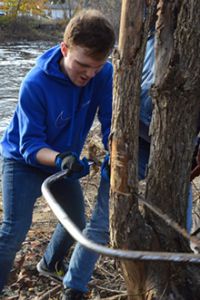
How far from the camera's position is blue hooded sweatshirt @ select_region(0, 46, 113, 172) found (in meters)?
2.99

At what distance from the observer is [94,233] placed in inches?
123

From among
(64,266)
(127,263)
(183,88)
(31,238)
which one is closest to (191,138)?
(183,88)

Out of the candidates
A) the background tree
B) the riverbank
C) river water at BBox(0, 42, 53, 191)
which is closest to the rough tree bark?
river water at BBox(0, 42, 53, 191)

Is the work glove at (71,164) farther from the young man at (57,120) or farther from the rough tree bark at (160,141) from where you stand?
the rough tree bark at (160,141)

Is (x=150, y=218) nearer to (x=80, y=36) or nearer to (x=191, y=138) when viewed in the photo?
(x=191, y=138)

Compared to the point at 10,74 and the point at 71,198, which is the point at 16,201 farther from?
the point at 10,74

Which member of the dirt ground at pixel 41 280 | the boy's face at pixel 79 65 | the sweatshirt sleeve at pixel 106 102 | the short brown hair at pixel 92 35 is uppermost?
the short brown hair at pixel 92 35

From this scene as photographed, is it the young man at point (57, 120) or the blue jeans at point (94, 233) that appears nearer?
the young man at point (57, 120)

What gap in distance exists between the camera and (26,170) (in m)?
3.15

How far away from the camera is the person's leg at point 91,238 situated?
3.11 meters

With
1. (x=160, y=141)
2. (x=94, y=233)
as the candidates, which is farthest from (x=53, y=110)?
(x=160, y=141)

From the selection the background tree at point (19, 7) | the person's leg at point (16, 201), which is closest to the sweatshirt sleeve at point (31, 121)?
the person's leg at point (16, 201)

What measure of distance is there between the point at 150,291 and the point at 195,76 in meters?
1.06

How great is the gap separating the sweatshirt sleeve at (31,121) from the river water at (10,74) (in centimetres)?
753
